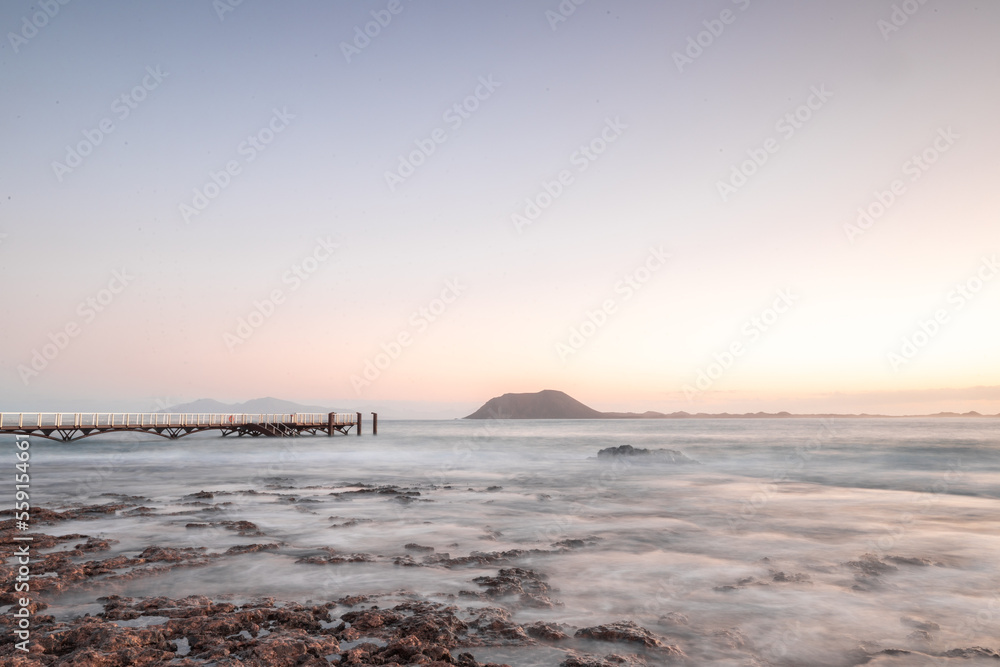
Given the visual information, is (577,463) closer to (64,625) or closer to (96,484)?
(96,484)

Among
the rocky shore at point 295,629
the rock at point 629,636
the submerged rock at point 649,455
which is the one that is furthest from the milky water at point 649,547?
the submerged rock at point 649,455

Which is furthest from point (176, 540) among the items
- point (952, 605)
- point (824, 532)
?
point (824, 532)

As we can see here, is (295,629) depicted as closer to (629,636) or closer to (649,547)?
(629,636)

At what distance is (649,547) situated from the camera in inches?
462

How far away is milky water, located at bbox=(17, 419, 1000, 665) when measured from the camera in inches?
279

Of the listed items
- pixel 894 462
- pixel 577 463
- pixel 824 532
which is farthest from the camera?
pixel 894 462

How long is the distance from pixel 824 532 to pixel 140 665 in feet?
44.9

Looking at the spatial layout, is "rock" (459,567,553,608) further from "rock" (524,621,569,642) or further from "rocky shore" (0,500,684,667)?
"rock" (524,621,569,642)

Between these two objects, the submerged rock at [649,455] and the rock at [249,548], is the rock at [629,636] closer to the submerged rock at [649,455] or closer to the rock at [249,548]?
the rock at [249,548]

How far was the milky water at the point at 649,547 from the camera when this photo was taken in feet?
23.3

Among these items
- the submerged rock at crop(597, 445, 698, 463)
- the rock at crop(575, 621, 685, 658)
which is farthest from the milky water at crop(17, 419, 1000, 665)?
the submerged rock at crop(597, 445, 698, 463)

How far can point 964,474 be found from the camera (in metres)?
30.6

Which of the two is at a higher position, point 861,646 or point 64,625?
point 64,625

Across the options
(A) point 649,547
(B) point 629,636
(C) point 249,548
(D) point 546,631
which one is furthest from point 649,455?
(D) point 546,631
